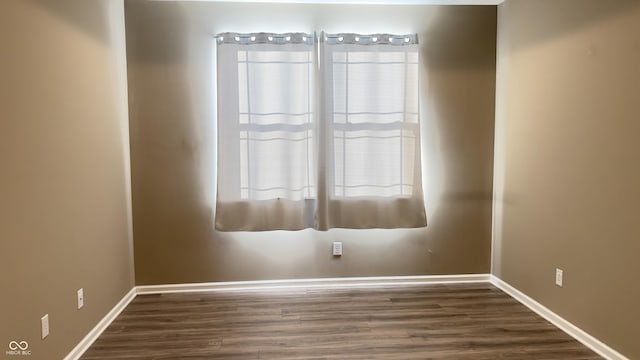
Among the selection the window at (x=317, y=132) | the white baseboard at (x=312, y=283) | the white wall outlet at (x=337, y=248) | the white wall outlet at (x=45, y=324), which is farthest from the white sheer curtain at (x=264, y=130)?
the white wall outlet at (x=45, y=324)

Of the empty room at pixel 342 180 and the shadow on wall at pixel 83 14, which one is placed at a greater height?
the shadow on wall at pixel 83 14

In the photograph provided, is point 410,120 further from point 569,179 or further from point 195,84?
point 195,84

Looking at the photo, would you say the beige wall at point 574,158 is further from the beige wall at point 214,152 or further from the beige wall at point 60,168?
the beige wall at point 60,168

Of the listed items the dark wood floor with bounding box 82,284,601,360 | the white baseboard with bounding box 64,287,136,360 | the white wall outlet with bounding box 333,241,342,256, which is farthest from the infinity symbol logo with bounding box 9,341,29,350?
the white wall outlet with bounding box 333,241,342,256

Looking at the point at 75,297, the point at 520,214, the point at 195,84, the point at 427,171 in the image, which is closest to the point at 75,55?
the point at 195,84

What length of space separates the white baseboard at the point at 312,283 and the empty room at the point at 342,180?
0.02 meters

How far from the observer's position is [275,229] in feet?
11.2

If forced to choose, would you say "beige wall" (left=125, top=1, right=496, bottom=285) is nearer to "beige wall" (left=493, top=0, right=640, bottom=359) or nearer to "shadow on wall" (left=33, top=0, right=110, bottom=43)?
"beige wall" (left=493, top=0, right=640, bottom=359)

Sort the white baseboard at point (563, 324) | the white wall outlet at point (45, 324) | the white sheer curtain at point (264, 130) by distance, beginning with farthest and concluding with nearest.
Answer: the white sheer curtain at point (264, 130) → the white baseboard at point (563, 324) → the white wall outlet at point (45, 324)

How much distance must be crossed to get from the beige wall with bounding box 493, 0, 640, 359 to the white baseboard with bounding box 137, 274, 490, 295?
0.45m

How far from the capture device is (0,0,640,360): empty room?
243 centimetres

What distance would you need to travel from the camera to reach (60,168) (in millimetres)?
2254

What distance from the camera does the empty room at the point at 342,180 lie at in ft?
7.98

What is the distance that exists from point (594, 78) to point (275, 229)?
245cm
